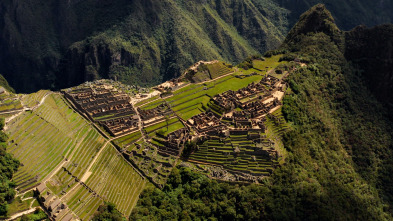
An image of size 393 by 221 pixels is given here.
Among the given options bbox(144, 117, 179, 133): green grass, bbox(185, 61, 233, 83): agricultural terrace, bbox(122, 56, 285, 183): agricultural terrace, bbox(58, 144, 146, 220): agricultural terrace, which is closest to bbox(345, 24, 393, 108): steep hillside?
bbox(185, 61, 233, 83): agricultural terrace

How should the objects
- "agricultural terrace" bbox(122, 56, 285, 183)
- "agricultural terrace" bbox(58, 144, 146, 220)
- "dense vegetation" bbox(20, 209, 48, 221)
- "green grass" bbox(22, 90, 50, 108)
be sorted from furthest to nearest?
"green grass" bbox(22, 90, 50, 108) → "agricultural terrace" bbox(122, 56, 285, 183) → "agricultural terrace" bbox(58, 144, 146, 220) → "dense vegetation" bbox(20, 209, 48, 221)

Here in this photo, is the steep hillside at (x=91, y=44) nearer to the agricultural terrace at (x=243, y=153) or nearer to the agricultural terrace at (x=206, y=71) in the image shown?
the agricultural terrace at (x=206, y=71)

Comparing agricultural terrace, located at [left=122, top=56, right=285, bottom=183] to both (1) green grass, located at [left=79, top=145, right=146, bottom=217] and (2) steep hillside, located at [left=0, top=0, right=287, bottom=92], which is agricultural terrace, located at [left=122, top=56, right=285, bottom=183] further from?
(2) steep hillside, located at [left=0, top=0, right=287, bottom=92]

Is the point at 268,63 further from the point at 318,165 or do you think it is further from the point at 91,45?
the point at 91,45

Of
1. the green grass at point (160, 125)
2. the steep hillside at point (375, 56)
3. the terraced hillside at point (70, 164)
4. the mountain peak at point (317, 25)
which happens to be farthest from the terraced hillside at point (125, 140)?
the mountain peak at point (317, 25)

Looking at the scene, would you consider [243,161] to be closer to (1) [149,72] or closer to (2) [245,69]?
(2) [245,69]

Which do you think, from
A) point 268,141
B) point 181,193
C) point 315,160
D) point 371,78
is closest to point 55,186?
point 181,193
